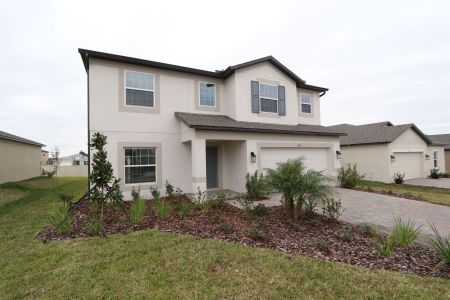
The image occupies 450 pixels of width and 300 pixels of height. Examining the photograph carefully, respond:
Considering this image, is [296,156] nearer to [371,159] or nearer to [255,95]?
[255,95]

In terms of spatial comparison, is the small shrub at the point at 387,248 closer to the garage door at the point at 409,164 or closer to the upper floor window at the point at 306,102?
the upper floor window at the point at 306,102

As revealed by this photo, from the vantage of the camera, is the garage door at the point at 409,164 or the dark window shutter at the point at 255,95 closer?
the dark window shutter at the point at 255,95

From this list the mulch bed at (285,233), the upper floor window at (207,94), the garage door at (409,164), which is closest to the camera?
the mulch bed at (285,233)

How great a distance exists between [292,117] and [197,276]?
12.1m

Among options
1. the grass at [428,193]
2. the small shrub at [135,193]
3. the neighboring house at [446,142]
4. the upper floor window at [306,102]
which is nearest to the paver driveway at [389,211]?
the grass at [428,193]

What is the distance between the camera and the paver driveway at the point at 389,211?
6.67m

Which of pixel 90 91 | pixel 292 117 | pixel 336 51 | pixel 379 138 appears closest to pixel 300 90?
pixel 292 117

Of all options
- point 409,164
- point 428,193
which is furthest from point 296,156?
point 409,164

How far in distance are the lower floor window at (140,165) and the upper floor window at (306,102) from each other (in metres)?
10.1

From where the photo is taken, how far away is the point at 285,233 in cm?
563

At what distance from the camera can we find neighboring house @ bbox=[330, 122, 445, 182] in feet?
57.6

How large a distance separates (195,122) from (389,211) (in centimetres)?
832

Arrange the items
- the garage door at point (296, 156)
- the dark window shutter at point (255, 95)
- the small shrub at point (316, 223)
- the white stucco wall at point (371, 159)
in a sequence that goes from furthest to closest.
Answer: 1. the white stucco wall at point (371, 159)
2. the dark window shutter at point (255, 95)
3. the garage door at point (296, 156)
4. the small shrub at point (316, 223)

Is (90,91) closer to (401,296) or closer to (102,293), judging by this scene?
(102,293)
